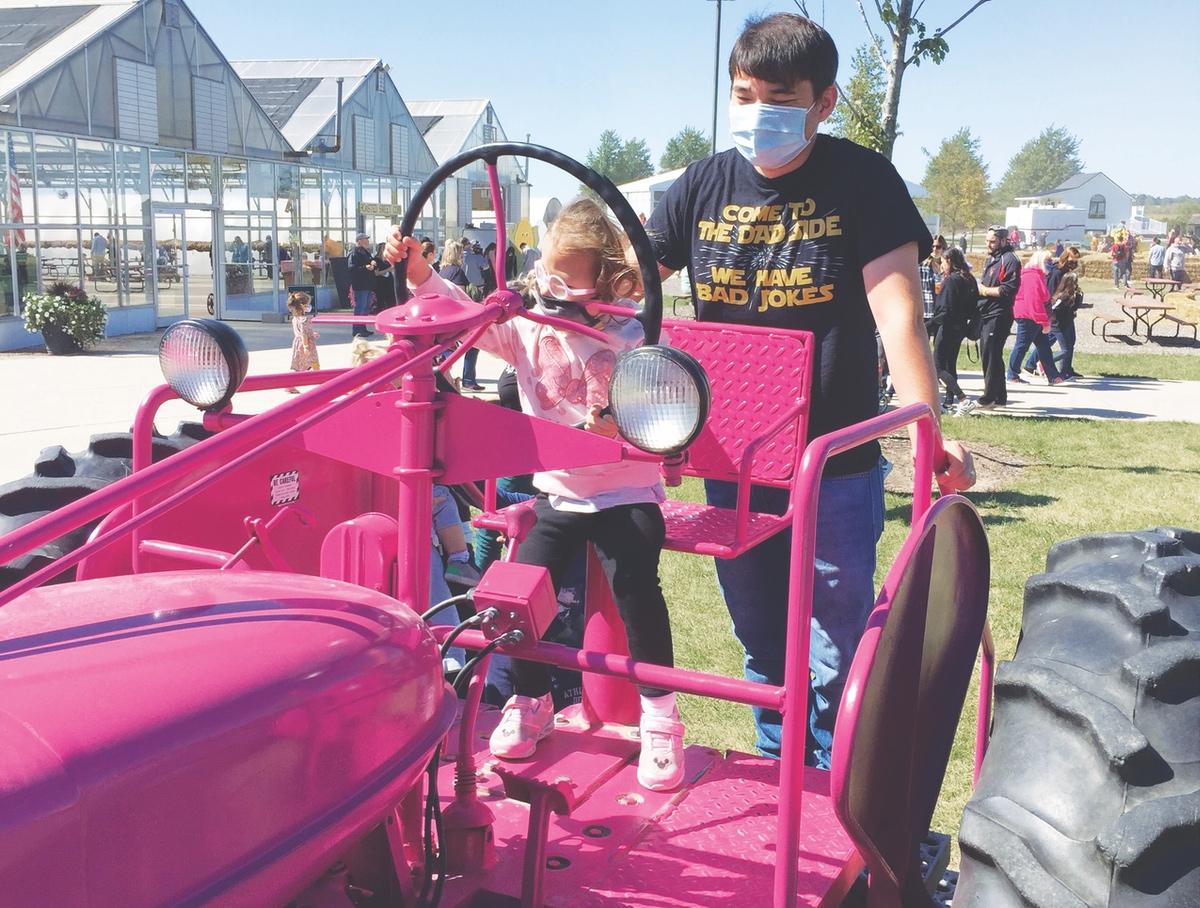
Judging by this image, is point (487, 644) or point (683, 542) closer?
point (487, 644)

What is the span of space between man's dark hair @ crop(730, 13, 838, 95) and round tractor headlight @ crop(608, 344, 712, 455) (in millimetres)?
1216

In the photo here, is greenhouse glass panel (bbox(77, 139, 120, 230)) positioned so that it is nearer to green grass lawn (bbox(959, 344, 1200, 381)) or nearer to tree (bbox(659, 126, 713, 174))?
green grass lawn (bbox(959, 344, 1200, 381))

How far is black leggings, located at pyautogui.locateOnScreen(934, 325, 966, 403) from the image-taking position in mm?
12414

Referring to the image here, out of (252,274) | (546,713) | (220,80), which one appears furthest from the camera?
(252,274)

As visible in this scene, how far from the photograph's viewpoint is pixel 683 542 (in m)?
2.47

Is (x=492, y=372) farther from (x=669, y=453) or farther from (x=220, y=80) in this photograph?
(x=669, y=453)

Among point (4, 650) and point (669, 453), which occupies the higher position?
point (669, 453)

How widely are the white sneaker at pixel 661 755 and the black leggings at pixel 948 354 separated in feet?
35.2

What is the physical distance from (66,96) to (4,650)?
62.3ft

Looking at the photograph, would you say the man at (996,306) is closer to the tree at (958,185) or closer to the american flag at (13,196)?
the american flag at (13,196)

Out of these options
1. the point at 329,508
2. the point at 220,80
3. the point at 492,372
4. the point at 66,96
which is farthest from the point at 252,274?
the point at 329,508

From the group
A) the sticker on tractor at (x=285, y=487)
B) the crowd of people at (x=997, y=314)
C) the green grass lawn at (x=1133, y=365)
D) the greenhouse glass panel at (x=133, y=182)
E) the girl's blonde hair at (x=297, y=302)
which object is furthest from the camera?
the greenhouse glass panel at (x=133, y=182)

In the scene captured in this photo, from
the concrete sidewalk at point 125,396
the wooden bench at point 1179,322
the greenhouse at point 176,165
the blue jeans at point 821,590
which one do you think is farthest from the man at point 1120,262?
the blue jeans at point 821,590

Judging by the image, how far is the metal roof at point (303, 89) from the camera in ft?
84.0
